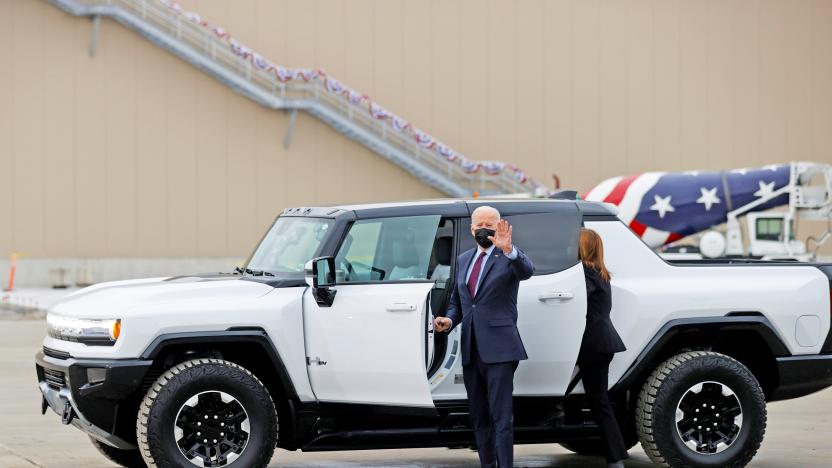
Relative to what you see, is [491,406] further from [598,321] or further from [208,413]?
[208,413]

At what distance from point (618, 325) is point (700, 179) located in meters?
26.0

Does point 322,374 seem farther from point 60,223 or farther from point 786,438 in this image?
point 60,223

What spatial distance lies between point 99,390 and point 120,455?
1.42 metres

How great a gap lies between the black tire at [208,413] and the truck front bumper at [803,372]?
3534 millimetres

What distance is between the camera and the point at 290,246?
9.09m

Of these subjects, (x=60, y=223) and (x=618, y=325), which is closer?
(x=618, y=325)

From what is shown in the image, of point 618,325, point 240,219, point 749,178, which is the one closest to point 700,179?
point 749,178

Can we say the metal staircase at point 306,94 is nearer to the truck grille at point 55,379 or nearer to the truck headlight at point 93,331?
the truck grille at point 55,379

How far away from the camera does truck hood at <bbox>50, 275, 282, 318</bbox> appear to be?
8.34 meters

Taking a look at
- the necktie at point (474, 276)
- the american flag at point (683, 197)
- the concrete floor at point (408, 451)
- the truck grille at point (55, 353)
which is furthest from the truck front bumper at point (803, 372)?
the american flag at point (683, 197)

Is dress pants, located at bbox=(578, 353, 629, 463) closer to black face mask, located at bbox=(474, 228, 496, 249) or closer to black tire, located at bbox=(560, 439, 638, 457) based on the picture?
black tire, located at bbox=(560, 439, 638, 457)

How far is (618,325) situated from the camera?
29.6 ft

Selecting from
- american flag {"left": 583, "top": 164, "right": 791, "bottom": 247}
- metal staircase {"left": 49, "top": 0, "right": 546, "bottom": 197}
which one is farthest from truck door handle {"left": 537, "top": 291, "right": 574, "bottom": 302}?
metal staircase {"left": 49, "top": 0, "right": 546, "bottom": 197}

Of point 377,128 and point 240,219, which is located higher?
point 377,128
